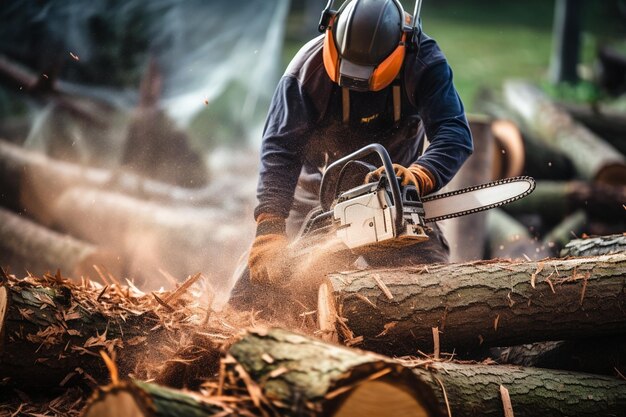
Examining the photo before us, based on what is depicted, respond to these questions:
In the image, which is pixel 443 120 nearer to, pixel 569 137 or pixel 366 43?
pixel 366 43

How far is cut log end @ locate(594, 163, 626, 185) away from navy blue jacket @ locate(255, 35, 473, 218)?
394 centimetres

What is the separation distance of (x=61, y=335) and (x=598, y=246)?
2.48 meters

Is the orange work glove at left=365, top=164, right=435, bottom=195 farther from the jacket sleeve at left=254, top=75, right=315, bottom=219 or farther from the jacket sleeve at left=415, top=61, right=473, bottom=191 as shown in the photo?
the jacket sleeve at left=254, top=75, right=315, bottom=219

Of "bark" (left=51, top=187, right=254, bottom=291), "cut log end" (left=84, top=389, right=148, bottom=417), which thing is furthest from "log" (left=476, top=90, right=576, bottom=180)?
"cut log end" (left=84, top=389, right=148, bottom=417)

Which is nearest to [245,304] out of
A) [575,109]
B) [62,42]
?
[62,42]

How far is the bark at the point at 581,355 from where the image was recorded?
101 inches

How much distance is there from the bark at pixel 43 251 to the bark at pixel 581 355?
3.42m

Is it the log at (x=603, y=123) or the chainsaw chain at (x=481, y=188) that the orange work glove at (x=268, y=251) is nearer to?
the chainsaw chain at (x=481, y=188)

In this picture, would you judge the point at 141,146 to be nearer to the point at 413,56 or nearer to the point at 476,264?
the point at 413,56

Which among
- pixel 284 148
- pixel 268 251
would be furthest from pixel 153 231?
pixel 268 251

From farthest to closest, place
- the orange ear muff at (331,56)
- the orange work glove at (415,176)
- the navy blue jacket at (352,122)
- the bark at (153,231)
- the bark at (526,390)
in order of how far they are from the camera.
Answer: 1. the bark at (153,231)
2. the navy blue jacket at (352,122)
3. the orange ear muff at (331,56)
4. the orange work glove at (415,176)
5. the bark at (526,390)

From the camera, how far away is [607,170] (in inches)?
245

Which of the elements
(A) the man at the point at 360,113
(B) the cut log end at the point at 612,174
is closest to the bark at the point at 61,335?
(A) the man at the point at 360,113

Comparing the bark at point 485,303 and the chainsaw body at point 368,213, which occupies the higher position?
the chainsaw body at point 368,213
